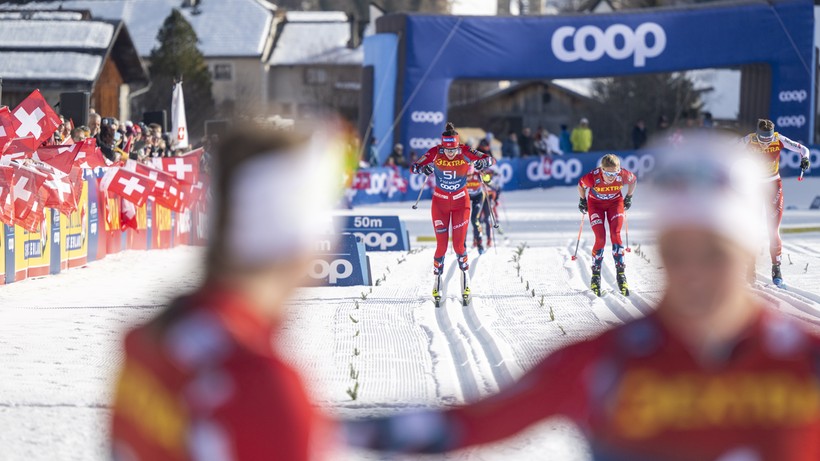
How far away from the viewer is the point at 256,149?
90.3 inches

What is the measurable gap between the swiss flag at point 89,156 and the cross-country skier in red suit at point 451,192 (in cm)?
424

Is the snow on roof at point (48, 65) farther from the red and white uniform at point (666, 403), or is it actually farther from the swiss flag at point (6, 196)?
the red and white uniform at point (666, 403)

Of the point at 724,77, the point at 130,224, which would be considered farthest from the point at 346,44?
the point at 130,224

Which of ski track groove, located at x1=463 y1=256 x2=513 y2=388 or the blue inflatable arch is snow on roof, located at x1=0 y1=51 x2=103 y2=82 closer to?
the blue inflatable arch

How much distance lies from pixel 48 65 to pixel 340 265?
98.2 ft

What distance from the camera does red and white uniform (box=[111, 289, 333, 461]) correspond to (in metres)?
2.15

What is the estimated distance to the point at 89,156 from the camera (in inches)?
640

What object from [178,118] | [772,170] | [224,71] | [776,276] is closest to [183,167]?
[178,118]

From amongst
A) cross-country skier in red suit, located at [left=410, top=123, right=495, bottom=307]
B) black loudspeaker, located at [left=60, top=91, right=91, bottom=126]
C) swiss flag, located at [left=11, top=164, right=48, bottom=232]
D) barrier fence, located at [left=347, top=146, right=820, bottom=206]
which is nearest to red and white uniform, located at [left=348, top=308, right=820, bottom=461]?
cross-country skier in red suit, located at [left=410, top=123, right=495, bottom=307]

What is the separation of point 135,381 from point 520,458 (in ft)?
14.2

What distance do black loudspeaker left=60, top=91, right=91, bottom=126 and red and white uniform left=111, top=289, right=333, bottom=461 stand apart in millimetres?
15365

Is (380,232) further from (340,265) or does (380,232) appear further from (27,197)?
(27,197)

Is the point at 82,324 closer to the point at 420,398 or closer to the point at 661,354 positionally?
the point at 420,398

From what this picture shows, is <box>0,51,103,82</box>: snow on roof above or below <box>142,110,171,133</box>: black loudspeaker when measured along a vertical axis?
above
